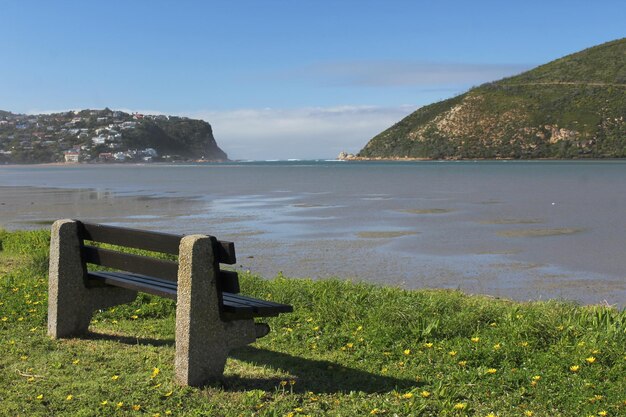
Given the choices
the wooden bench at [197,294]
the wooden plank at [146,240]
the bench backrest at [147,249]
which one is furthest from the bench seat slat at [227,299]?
the wooden plank at [146,240]

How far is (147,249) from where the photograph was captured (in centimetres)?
581

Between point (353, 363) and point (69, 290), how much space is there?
116 inches

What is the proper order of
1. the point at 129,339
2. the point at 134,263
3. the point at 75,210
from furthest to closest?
the point at 75,210
the point at 129,339
the point at 134,263

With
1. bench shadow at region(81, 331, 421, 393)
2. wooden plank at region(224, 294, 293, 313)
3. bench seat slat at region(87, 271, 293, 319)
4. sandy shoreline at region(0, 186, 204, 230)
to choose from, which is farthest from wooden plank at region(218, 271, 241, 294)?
sandy shoreline at region(0, 186, 204, 230)

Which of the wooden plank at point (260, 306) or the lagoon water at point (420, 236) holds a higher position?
the wooden plank at point (260, 306)

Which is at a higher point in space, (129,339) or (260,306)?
(260,306)

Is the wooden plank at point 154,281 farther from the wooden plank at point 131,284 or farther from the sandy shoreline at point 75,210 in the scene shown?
the sandy shoreline at point 75,210

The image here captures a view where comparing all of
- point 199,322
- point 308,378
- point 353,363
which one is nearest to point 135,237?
point 199,322

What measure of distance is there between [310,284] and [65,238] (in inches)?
135

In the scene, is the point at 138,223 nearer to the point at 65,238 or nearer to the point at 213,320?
the point at 65,238

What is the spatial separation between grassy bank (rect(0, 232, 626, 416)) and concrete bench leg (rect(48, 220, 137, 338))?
22 centimetres

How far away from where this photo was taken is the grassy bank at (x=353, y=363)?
5148 mm

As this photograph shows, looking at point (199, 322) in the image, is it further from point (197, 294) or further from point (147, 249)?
point (147, 249)

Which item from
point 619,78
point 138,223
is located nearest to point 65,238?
point 138,223
